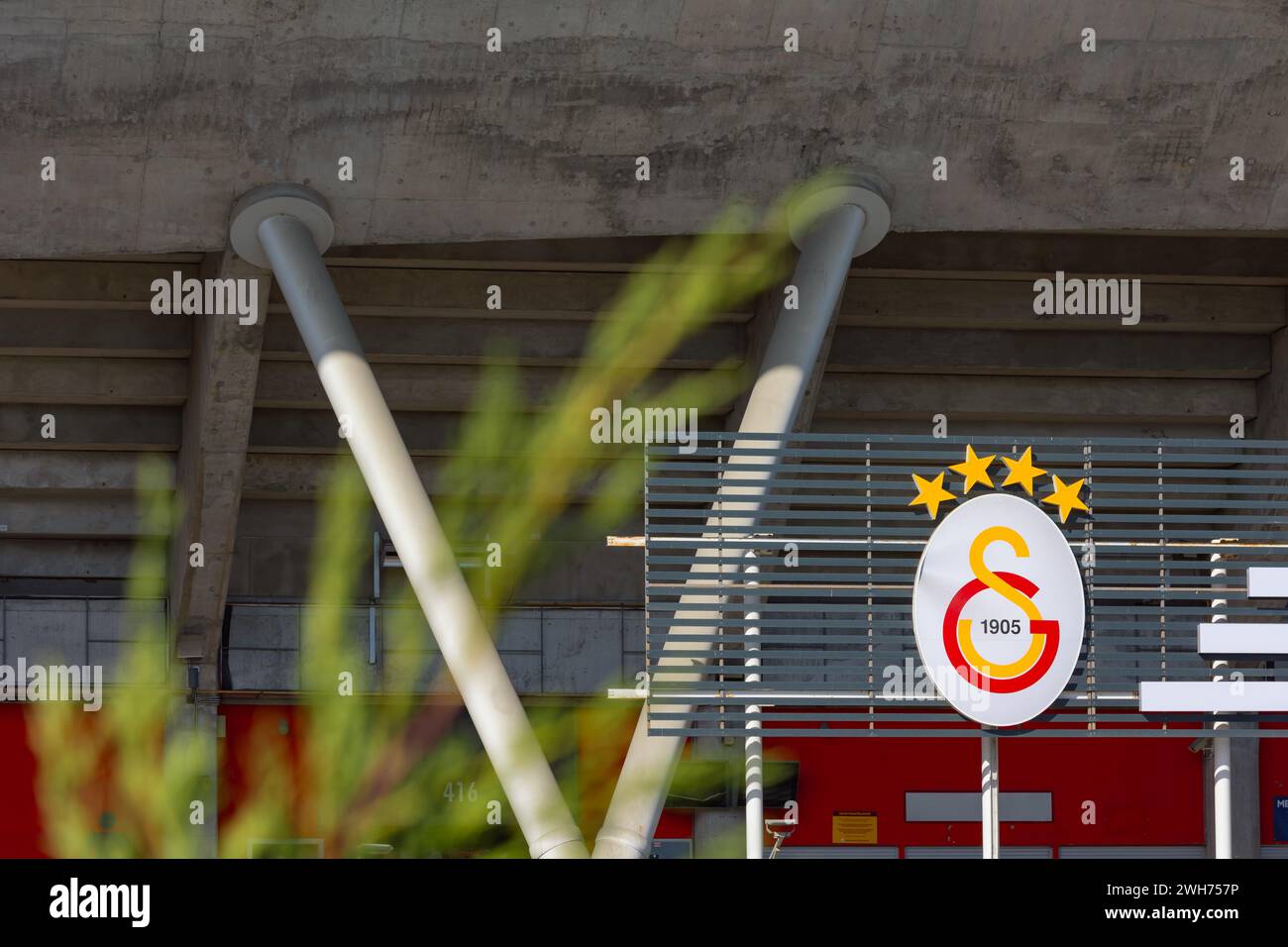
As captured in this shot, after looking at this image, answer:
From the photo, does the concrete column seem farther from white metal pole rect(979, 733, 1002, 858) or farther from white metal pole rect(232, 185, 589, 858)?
white metal pole rect(979, 733, 1002, 858)

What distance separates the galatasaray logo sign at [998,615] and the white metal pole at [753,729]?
117 centimetres

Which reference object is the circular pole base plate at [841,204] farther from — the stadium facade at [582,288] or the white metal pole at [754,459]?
the stadium facade at [582,288]

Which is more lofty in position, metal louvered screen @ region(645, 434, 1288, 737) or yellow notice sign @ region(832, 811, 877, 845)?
metal louvered screen @ region(645, 434, 1288, 737)

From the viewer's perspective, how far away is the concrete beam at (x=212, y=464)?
14484 millimetres

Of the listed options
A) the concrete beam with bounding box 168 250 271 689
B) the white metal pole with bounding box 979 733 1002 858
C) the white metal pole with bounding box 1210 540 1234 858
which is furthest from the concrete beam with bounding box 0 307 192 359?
the white metal pole with bounding box 1210 540 1234 858

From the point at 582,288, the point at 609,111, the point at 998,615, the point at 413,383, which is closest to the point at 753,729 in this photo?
the point at 998,615

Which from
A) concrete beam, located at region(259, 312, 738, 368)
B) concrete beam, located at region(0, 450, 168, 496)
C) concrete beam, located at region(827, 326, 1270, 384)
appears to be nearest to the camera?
concrete beam, located at region(259, 312, 738, 368)

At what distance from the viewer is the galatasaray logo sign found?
11727 millimetres

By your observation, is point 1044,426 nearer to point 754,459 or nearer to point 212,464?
point 754,459

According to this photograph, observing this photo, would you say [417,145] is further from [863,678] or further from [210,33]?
[863,678]

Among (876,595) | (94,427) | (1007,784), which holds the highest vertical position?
(94,427)

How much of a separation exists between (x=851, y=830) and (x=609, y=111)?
8914 millimetres

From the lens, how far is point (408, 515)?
12.9 metres
